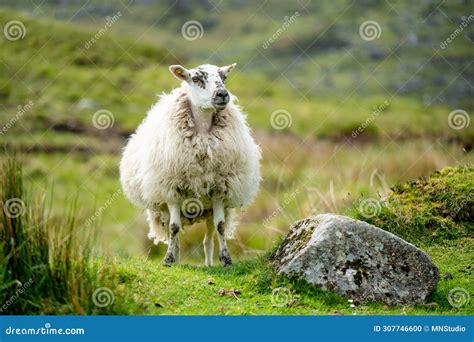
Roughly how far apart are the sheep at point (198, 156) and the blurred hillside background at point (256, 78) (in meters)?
7.47

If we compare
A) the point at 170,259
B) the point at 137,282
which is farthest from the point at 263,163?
the point at 137,282

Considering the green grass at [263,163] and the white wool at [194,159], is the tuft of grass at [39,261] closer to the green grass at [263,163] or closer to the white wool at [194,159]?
the green grass at [263,163]

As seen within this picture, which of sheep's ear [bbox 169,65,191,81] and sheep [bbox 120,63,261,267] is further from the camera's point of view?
sheep's ear [bbox 169,65,191,81]

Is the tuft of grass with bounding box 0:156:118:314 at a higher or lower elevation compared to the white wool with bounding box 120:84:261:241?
lower

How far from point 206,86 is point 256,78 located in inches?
1583

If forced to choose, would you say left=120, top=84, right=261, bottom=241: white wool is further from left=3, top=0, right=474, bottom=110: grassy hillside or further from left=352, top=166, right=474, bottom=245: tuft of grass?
left=3, top=0, right=474, bottom=110: grassy hillside

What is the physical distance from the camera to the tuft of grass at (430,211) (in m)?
11.3

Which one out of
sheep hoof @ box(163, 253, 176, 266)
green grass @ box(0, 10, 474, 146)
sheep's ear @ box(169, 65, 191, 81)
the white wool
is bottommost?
sheep hoof @ box(163, 253, 176, 266)

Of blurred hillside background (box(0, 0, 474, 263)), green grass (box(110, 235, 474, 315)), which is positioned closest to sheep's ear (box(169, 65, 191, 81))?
green grass (box(110, 235, 474, 315))

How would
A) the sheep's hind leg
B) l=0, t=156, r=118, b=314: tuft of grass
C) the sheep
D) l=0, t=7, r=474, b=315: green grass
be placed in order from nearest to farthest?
l=0, t=156, r=118, b=314: tuft of grass < l=0, t=7, r=474, b=315: green grass < the sheep < the sheep's hind leg

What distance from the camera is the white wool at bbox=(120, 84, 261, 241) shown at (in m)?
11.2

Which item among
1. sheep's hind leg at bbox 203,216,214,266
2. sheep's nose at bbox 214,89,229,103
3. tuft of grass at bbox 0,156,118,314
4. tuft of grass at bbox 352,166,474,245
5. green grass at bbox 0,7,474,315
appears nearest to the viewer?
tuft of grass at bbox 0,156,118,314

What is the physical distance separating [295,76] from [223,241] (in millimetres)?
41780

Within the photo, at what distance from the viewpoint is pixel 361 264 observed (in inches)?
371
